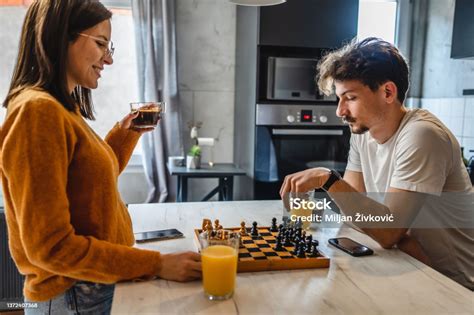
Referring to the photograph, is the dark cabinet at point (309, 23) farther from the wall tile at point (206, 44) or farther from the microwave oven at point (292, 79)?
the wall tile at point (206, 44)

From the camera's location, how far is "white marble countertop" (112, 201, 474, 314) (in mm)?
878

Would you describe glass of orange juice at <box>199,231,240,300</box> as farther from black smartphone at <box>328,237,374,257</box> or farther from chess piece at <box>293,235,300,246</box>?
black smartphone at <box>328,237,374,257</box>

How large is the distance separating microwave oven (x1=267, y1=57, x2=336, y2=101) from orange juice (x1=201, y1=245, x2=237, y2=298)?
2.05 meters

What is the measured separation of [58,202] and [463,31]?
2755 millimetres

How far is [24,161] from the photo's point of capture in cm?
82

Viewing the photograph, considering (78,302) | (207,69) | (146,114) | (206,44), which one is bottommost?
(78,302)

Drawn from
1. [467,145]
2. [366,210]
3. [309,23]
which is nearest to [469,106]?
[467,145]

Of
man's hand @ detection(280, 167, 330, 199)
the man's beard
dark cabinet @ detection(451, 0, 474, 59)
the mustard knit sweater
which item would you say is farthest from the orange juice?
dark cabinet @ detection(451, 0, 474, 59)

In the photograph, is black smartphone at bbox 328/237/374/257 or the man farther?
the man

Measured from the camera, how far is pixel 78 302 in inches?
39.8

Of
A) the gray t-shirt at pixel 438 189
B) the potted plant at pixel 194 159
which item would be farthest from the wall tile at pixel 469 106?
the potted plant at pixel 194 159

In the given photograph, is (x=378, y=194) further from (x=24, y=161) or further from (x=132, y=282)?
(x=24, y=161)

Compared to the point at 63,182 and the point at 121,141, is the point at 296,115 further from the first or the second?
the point at 63,182

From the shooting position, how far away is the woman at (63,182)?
83 centimetres
